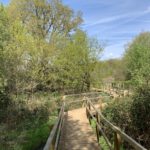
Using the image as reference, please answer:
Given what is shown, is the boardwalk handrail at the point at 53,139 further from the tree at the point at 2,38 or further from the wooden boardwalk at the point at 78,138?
the tree at the point at 2,38

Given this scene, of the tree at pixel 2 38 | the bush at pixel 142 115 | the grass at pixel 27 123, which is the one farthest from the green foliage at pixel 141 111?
the tree at pixel 2 38

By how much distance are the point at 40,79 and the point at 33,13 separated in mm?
14874

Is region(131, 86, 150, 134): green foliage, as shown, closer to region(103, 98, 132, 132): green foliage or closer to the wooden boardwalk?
region(103, 98, 132, 132): green foliage

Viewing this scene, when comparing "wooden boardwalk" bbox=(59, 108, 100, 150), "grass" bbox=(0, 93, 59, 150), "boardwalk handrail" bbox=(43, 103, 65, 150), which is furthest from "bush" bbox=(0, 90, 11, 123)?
"boardwalk handrail" bbox=(43, 103, 65, 150)

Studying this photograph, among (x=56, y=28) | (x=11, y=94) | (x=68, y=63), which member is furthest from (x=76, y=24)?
(x=11, y=94)

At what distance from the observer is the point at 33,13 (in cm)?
3681

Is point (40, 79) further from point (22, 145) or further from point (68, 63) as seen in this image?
point (22, 145)

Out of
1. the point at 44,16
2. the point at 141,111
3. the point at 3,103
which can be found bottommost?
the point at 141,111

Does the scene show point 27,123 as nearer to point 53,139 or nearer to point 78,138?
point 78,138

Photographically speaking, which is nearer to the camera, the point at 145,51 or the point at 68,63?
the point at 68,63

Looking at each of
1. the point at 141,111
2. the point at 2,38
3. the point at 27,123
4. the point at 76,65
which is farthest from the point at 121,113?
the point at 76,65

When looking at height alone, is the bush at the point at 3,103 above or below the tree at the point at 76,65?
below

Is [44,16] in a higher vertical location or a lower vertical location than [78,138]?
higher

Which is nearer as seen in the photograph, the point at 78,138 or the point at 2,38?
the point at 78,138
